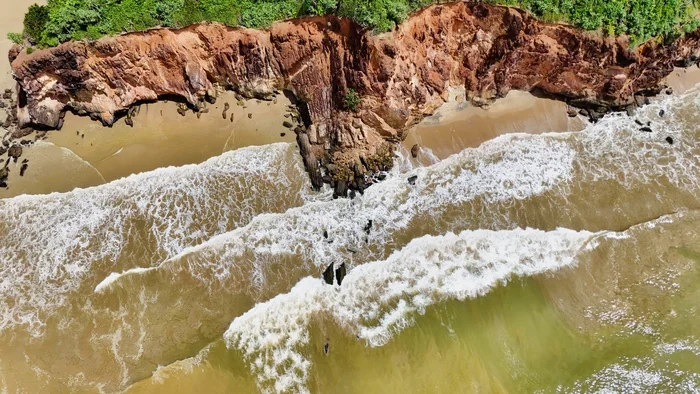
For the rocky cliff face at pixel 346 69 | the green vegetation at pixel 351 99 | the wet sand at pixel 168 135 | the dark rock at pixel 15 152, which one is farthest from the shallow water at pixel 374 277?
the green vegetation at pixel 351 99

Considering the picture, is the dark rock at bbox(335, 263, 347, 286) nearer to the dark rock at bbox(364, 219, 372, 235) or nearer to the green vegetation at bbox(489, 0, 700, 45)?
the dark rock at bbox(364, 219, 372, 235)

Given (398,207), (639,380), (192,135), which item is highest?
(192,135)

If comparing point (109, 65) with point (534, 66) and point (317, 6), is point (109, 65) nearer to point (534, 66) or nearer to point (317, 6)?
point (317, 6)

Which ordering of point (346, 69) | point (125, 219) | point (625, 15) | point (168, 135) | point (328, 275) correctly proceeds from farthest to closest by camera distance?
point (168, 135)
point (125, 219)
point (625, 15)
point (346, 69)
point (328, 275)

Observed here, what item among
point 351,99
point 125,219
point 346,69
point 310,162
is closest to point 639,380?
point 310,162

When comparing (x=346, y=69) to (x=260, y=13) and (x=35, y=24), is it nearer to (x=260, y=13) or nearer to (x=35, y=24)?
(x=260, y=13)
